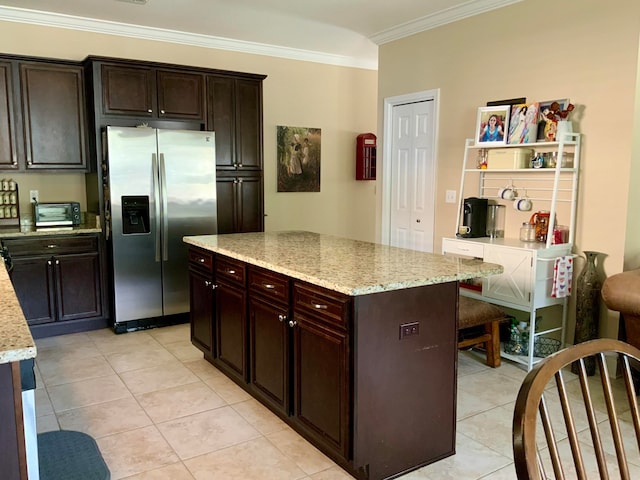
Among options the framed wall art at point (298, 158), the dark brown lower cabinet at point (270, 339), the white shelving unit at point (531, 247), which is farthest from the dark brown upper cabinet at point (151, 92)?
the white shelving unit at point (531, 247)

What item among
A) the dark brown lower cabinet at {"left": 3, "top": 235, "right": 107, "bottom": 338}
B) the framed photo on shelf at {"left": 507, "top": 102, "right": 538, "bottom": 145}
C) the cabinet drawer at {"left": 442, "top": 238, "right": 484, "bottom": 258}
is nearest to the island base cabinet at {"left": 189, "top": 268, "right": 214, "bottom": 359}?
the dark brown lower cabinet at {"left": 3, "top": 235, "right": 107, "bottom": 338}

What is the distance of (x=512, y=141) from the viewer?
3.92 meters

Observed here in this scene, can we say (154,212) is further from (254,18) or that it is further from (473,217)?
(473,217)

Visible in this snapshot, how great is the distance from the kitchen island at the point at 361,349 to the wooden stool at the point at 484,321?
0.78 m

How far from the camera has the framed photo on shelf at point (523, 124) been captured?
382cm

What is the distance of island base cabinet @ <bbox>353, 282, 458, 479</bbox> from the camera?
88.4 inches

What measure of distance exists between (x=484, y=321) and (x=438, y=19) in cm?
276

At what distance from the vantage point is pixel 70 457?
253 centimetres

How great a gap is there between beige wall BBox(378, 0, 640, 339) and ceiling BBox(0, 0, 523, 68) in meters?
0.25

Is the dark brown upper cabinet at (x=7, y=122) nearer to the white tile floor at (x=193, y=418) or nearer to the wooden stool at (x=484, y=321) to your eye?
the white tile floor at (x=193, y=418)

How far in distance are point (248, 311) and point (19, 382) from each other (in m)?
1.63

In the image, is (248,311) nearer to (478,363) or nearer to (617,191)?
(478,363)

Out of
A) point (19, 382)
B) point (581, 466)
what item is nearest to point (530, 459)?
point (581, 466)

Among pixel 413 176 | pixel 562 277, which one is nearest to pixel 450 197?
pixel 413 176
